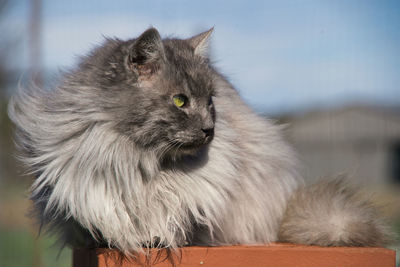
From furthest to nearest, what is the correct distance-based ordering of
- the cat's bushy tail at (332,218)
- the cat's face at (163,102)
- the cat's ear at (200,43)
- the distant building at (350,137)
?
the distant building at (350,137) → the cat's ear at (200,43) → the cat's bushy tail at (332,218) → the cat's face at (163,102)

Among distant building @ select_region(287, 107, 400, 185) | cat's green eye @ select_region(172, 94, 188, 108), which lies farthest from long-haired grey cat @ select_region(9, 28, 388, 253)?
distant building @ select_region(287, 107, 400, 185)

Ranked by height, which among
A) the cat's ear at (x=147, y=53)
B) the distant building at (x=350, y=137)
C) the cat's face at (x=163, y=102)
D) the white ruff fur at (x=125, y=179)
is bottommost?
the distant building at (x=350, y=137)

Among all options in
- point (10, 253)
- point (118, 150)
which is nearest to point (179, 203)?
point (118, 150)

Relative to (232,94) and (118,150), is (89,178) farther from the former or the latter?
(232,94)

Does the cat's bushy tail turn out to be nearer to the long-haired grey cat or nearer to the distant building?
the long-haired grey cat

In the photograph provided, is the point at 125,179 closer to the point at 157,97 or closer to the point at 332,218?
the point at 157,97

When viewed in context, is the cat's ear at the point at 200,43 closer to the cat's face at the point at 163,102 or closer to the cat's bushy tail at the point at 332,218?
the cat's face at the point at 163,102

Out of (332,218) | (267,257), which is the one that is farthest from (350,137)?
(267,257)

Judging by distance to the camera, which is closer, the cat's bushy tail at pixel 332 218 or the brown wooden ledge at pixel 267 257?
the brown wooden ledge at pixel 267 257

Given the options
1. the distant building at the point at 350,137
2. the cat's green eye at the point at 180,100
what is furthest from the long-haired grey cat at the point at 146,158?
the distant building at the point at 350,137

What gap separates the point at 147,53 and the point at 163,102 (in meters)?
0.25

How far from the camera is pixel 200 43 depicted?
2.45 metres

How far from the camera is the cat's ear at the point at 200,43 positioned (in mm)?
2440

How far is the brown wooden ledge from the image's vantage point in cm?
209
